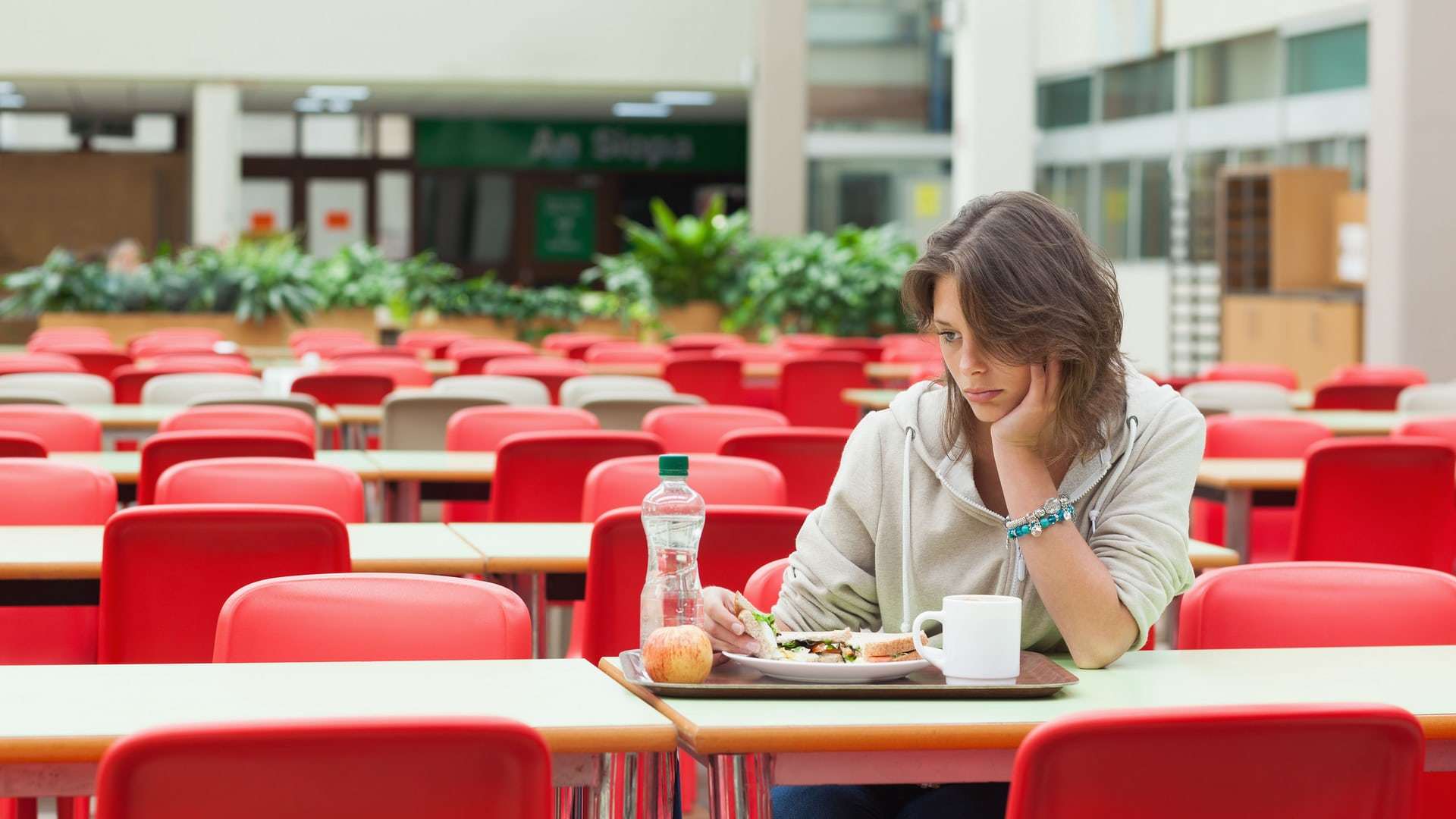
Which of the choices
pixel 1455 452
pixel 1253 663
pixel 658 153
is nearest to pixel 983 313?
pixel 1253 663

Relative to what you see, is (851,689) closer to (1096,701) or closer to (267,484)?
(1096,701)

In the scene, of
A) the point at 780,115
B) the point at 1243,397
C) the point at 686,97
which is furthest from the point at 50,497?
the point at 686,97

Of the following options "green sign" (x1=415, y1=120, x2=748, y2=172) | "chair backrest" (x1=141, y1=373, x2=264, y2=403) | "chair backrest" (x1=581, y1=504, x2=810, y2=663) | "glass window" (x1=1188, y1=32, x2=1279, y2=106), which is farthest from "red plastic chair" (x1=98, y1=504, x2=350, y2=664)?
"green sign" (x1=415, y1=120, x2=748, y2=172)

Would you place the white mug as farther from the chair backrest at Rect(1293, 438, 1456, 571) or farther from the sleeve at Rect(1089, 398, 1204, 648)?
the chair backrest at Rect(1293, 438, 1456, 571)

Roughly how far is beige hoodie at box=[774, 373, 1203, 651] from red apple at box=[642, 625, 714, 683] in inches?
19.9

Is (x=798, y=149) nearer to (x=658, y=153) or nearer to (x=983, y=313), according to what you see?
(x=658, y=153)

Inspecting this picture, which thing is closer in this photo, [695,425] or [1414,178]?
[695,425]

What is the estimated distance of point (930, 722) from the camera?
6.85 ft

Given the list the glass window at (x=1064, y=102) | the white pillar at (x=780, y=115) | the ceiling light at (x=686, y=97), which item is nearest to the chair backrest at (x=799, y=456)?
the white pillar at (x=780, y=115)

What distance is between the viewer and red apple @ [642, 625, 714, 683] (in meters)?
2.25

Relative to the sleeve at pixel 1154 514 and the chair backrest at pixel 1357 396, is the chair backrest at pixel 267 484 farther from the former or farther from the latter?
the chair backrest at pixel 1357 396

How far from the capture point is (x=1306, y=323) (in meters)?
14.7

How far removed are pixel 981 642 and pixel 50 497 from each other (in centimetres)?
256

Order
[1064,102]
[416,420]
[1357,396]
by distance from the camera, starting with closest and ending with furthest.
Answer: [416,420]
[1357,396]
[1064,102]
